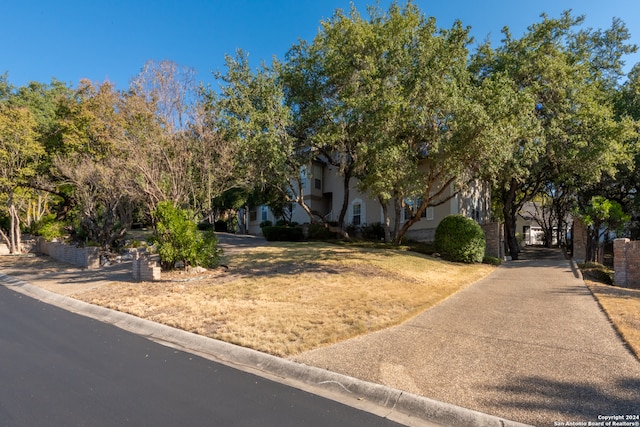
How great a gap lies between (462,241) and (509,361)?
1229 cm

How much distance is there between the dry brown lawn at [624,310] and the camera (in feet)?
17.4

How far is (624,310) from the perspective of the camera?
276 inches

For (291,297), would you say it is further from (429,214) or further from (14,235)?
(14,235)

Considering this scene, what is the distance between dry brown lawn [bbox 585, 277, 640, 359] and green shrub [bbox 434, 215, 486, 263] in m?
6.16

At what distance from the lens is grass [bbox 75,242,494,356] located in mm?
5918

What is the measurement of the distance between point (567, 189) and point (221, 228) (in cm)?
3083

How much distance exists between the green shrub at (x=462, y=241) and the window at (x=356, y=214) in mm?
9154

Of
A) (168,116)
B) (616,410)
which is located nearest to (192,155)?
(168,116)

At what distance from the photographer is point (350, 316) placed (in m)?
6.67

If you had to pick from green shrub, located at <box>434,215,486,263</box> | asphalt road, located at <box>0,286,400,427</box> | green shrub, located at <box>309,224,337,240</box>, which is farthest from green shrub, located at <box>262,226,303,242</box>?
asphalt road, located at <box>0,286,400,427</box>

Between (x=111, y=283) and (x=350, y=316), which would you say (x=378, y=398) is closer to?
(x=350, y=316)

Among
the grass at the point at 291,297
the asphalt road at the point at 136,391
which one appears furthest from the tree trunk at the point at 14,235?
the asphalt road at the point at 136,391

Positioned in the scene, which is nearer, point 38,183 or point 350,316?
point 350,316

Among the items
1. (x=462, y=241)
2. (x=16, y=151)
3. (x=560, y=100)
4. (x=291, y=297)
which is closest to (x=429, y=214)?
(x=462, y=241)
